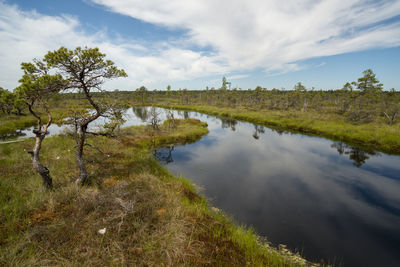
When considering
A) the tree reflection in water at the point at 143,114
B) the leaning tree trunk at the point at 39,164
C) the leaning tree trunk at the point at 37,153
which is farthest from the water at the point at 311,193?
the tree reflection in water at the point at 143,114

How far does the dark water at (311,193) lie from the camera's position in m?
8.67

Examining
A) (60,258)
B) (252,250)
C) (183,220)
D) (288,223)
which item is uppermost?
(60,258)

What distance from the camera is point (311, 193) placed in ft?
43.6

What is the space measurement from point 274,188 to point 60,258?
1437 centimetres

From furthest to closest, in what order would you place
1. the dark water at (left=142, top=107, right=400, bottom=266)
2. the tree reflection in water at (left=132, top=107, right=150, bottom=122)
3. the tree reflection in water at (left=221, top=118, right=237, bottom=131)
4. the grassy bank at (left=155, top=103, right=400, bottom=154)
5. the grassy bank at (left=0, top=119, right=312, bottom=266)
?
1. the tree reflection in water at (left=132, top=107, right=150, bottom=122)
2. the tree reflection in water at (left=221, top=118, right=237, bottom=131)
3. the grassy bank at (left=155, top=103, right=400, bottom=154)
4. the dark water at (left=142, top=107, right=400, bottom=266)
5. the grassy bank at (left=0, top=119, right=312, bottom=266)

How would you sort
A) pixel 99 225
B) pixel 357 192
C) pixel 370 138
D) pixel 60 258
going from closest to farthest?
pixel 60 258 < pixel 99 225 < pixel 357 192 < pixel 370 138

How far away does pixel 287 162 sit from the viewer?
1967 cm

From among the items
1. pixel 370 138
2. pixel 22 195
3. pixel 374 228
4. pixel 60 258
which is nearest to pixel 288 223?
pixel 374 228

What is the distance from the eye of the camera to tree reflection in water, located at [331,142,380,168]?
64.0 ft

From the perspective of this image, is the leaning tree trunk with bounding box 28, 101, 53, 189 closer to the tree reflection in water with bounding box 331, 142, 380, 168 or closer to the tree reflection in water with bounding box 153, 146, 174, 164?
the tree reflection in water with bounding box 153, 146, 174, 164

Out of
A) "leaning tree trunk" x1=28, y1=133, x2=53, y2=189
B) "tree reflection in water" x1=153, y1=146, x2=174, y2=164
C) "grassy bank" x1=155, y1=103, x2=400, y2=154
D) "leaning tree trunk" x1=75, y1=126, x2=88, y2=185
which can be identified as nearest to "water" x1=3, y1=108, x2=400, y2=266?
"tree reflection in water" x1=153, y1=146, x2=174, y2=164

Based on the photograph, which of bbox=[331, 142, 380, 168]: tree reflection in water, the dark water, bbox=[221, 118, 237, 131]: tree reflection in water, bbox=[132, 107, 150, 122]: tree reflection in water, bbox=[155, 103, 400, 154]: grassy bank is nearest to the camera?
the dark water

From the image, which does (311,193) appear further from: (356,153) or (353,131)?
(353,131)

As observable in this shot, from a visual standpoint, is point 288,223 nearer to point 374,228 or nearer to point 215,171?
point 374,228
